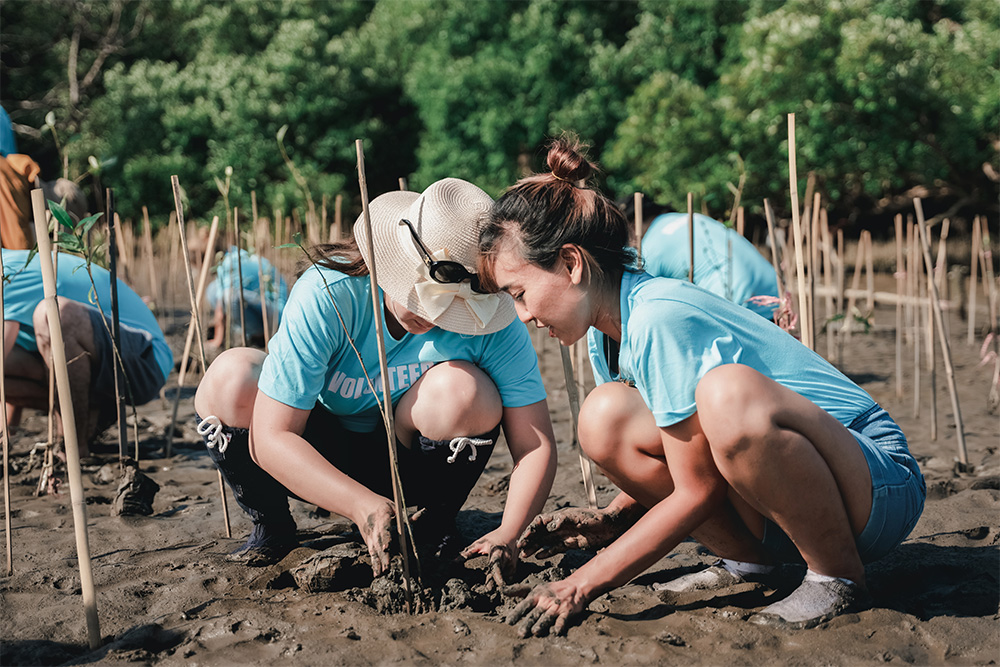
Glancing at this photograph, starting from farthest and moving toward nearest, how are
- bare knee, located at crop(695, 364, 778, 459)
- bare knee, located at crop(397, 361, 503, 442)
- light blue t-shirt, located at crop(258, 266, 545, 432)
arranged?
1. bare knee, located at crop(397, 361, 503, 442)
2. light blue t-shirt, located at crop(258, 266, 545, 432)
3. bare knee, located at crop(695, 364, 778, 459)

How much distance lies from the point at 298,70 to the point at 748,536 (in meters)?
12.1

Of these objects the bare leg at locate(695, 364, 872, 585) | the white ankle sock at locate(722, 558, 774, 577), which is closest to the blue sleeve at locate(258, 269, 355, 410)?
the bare leg at locate(695, 364, 872, 585)

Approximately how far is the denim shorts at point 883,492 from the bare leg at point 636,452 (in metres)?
0.07

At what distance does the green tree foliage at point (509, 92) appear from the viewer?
24.5 ft

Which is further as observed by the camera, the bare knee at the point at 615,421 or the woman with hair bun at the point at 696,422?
the bare knee at the point at 615,421

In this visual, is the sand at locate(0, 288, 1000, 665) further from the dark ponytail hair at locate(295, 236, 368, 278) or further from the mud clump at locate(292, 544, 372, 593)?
the dark ponytail hair at locate(295, 236, 368, 278)

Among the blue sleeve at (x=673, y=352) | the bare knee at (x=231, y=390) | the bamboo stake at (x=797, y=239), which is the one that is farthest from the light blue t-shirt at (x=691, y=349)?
the bare knee at (x=231, y=390)

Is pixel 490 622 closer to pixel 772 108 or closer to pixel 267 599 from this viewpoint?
pixel 267 599

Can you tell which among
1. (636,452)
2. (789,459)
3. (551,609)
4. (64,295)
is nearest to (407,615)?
(551,609)

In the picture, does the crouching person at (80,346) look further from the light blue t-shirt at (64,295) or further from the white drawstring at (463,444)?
the white drawstring at (463,444)

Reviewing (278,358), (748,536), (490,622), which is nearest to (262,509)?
(278,358)

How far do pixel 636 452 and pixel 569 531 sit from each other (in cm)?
25

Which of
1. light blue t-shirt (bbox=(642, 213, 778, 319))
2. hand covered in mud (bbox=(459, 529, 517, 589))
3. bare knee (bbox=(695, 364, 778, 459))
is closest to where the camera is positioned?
bare knee (bbox=(695, 364, 778, 459))

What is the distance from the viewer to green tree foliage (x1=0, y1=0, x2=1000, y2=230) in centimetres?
746
